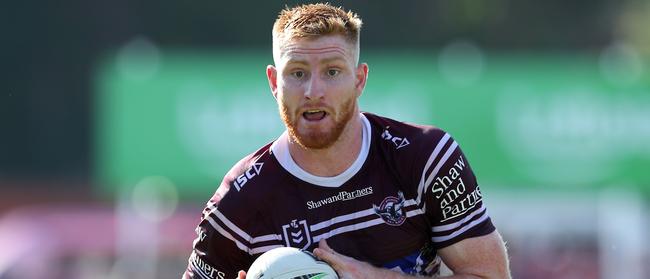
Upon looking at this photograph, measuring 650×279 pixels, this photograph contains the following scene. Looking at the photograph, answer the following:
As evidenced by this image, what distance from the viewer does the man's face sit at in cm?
674

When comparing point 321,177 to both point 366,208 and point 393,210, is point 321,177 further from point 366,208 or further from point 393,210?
point 393,210

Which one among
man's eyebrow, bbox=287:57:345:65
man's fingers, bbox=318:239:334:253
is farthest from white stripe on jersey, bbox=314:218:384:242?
man's eyebrow, bbox=287:57:345:65

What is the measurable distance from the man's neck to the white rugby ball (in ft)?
1.58

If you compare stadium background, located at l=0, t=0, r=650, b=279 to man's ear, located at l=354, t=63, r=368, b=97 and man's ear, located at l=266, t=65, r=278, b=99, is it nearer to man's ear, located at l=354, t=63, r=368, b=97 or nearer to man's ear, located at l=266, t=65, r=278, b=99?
man's ear, located at l=266, t=65, r=278, b=99

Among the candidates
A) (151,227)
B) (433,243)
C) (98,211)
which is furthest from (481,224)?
(98,211)

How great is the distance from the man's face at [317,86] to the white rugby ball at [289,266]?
1.79 ft

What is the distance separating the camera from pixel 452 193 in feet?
22.4

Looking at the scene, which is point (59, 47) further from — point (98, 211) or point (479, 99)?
point (479, 99)

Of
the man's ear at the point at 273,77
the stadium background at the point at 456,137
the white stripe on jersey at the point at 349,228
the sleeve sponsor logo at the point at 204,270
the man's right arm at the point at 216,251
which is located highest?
the man's ear at the point at 273,77

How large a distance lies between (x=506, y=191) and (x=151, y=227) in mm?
5218

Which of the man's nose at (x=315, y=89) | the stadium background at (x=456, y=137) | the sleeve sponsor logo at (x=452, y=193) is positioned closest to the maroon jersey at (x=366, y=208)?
the sleeve sponsor logo at (x=452, y=193)

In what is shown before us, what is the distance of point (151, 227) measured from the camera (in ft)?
72.3

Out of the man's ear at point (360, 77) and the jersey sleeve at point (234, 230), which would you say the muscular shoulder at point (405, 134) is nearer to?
the man's ear at point (360, 77)

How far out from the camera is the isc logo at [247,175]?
23.1 feet
